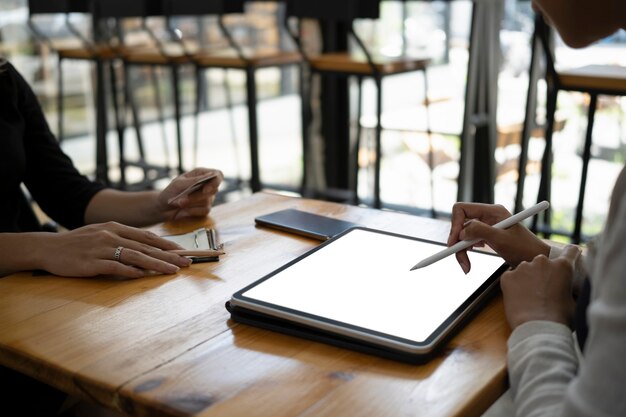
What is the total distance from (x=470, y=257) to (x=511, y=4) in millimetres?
2563

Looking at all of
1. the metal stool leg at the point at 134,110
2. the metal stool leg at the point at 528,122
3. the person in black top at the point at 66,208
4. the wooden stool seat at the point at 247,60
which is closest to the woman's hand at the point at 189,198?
the person in black top at the point at 66,208

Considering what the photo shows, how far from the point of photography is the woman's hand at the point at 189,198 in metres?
1.54

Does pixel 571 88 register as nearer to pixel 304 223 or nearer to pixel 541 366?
pixel 304 223

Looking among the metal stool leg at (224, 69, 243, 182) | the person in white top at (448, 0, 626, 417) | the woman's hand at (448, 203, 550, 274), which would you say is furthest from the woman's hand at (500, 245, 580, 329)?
the metal stool leg at (224, 69, 243, 182)

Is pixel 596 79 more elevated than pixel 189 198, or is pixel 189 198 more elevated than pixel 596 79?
pixel 596 79

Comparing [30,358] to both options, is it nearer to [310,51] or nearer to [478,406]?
[478,406]

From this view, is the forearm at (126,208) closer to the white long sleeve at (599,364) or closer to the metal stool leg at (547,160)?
the white long sleeve at (599,364)

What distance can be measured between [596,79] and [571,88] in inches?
4.9

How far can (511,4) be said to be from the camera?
11.3ft

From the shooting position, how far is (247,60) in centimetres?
355

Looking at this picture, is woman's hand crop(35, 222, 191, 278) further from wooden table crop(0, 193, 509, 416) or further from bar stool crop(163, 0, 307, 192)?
→ bar stool crop(163, 0, 307, 192)

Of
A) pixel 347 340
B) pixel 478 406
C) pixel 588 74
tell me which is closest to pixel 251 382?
pixel 347 340

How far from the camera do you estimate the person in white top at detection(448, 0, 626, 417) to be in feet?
2.25

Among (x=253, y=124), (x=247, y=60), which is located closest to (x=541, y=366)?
(x=247, y=60)
